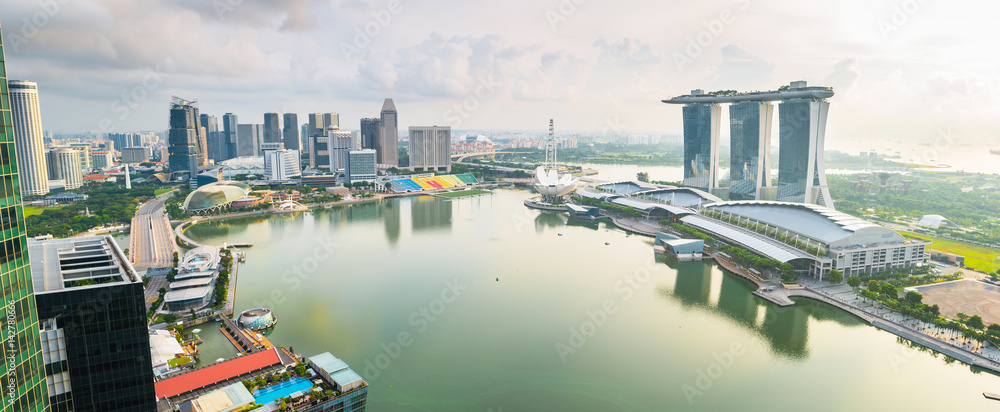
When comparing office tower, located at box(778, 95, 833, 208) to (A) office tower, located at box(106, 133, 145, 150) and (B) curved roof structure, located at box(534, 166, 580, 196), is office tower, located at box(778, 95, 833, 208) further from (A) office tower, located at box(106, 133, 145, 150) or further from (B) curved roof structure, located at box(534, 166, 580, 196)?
(A) office tower, located at box(106, 133, 145, 150)

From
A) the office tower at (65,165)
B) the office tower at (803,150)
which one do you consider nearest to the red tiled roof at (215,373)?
the office tower at (803,150)

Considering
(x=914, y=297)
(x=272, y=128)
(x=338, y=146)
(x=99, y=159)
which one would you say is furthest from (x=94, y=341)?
(x=272, y=128)

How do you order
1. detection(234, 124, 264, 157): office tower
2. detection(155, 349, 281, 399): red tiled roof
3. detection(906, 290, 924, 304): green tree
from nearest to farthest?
detection(155, 349, 281, 399): red tiled roof < detection(906, 290, 924, 304): green tree < detection(234, 124, 264, 157): office tower

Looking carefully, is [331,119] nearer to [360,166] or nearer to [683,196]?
[360,166]

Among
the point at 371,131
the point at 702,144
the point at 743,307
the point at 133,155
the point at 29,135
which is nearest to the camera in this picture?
the point at 743,307

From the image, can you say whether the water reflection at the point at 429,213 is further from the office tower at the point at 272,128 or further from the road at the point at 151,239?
the office tower at the point at 272,128

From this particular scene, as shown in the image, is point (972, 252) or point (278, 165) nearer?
point (972, 252)

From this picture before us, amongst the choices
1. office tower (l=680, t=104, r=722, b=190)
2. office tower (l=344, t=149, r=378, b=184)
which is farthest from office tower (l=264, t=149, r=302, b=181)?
office tower (l=680, t=104, r=722, b=190)
